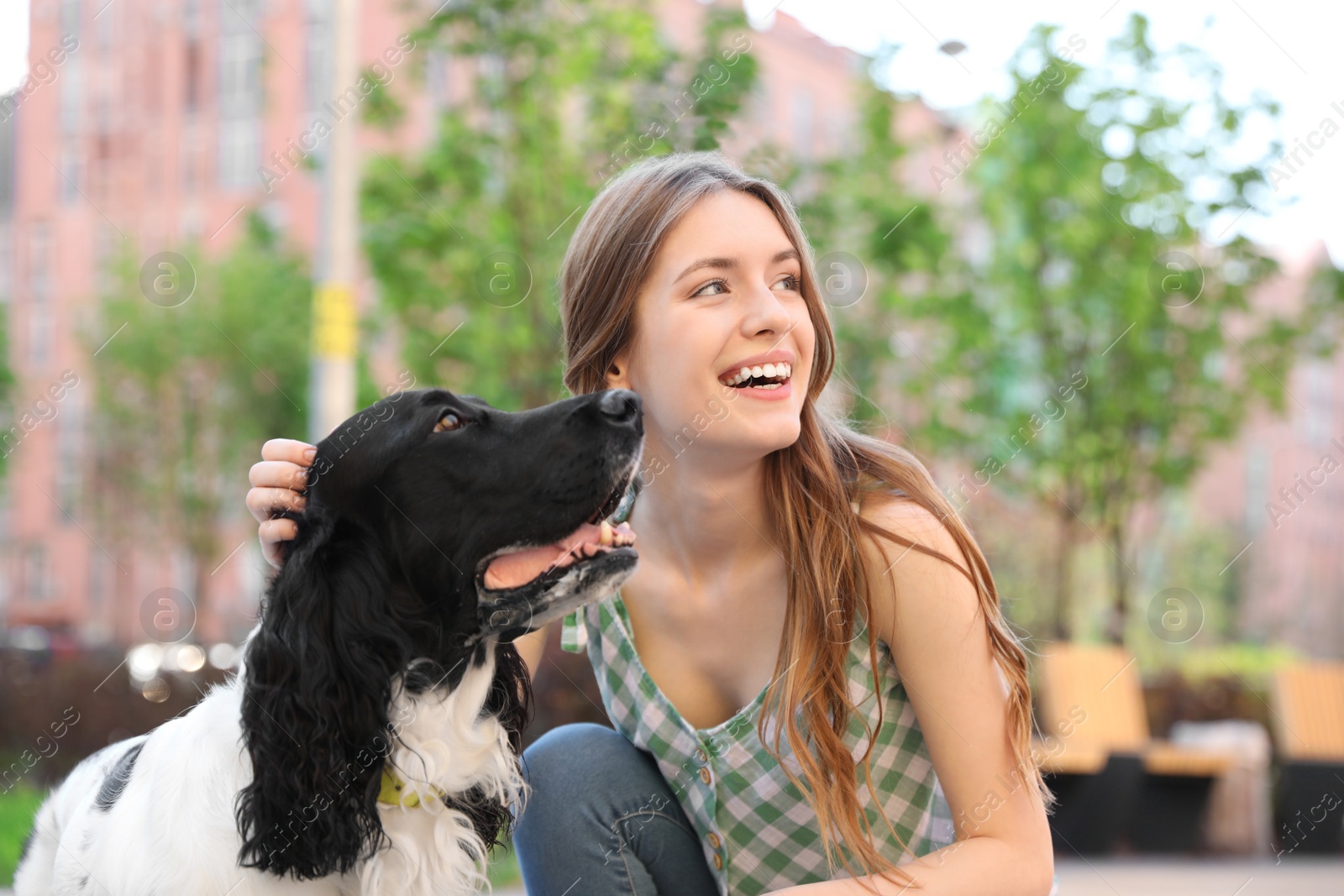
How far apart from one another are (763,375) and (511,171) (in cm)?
570

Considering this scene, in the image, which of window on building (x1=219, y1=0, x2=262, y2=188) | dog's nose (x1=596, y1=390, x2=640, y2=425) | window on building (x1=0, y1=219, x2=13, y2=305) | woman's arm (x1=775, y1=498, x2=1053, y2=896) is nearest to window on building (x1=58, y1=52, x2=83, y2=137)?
window on building (x1=0, y1=219, x2=13, y2=305)

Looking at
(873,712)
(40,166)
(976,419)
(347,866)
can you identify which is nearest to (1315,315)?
(976,419)

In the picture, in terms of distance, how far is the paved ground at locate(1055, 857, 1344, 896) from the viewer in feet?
19.9

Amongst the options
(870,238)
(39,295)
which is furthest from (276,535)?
(39,295)

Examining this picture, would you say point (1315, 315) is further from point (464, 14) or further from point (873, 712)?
point (873, 712)

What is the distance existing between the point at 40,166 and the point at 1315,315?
36267 millimetres

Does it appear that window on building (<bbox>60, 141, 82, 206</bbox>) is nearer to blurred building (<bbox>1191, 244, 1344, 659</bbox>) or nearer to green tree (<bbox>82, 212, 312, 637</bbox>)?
green tree (<bbox>82, 212, 312, 637</bbox>)

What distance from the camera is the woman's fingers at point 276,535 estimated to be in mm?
2229

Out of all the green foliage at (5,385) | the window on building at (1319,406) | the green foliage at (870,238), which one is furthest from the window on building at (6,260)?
the window on building at (1319,406)

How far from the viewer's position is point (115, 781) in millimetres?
2344

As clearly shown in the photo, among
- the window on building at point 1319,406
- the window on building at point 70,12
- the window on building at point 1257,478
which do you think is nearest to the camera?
the window on building at point 70,12

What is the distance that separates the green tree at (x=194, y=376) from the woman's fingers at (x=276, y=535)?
18594mm

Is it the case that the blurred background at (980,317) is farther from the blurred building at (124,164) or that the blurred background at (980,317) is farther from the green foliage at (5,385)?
the blurred building at (124,164)

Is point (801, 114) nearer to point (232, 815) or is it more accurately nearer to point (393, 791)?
point (393, 791)
